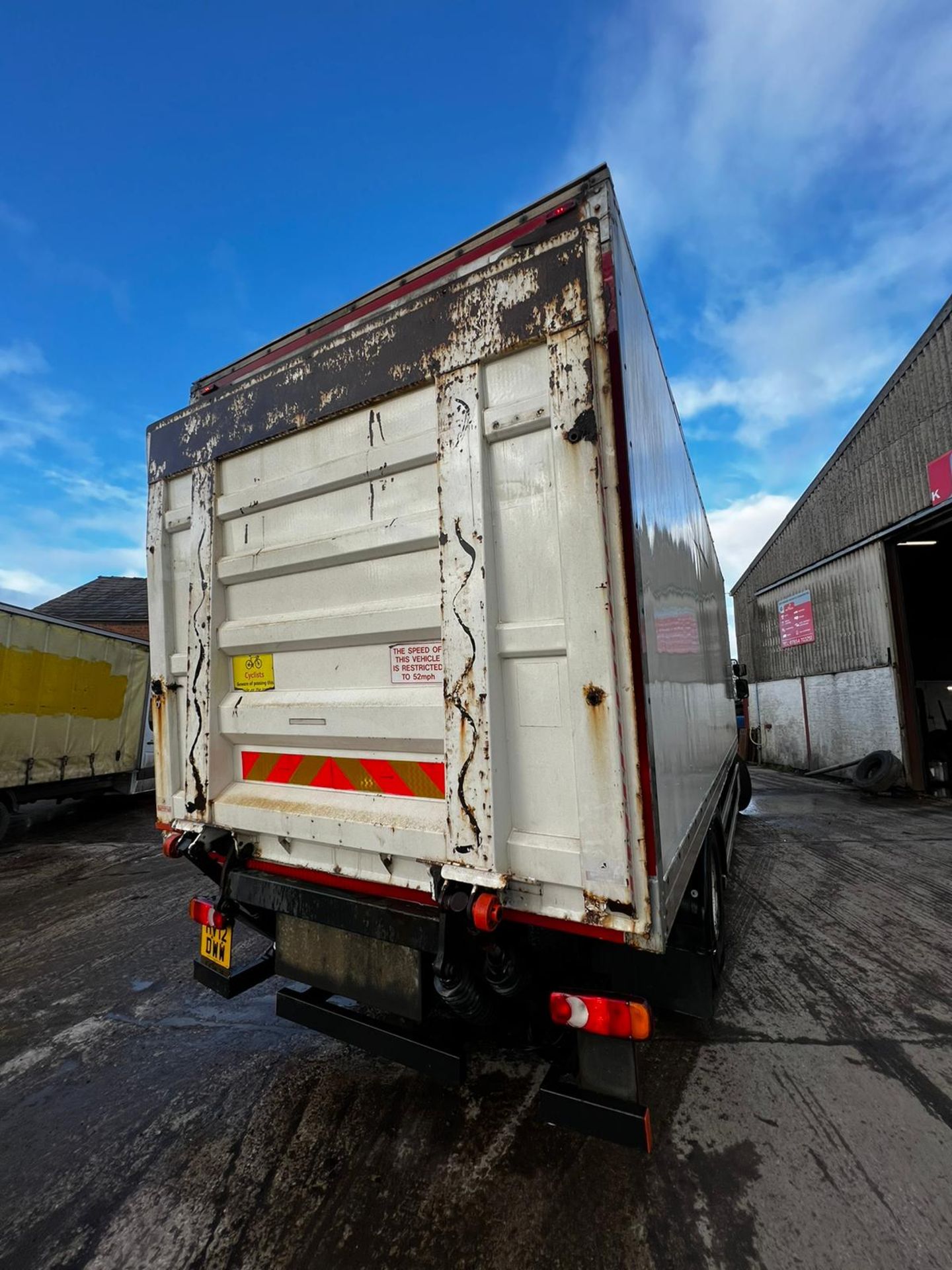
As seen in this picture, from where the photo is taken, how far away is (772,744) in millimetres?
15945

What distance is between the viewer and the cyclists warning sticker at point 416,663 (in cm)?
204

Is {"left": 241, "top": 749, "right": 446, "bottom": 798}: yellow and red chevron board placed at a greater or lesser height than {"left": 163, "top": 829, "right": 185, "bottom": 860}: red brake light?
greater

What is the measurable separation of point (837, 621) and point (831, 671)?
1.15 metres

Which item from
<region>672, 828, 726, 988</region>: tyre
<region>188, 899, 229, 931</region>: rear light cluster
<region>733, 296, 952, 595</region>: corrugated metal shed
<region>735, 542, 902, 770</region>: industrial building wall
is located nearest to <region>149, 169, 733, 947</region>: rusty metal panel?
<region>672, 828, 726, 988</region>: tyre

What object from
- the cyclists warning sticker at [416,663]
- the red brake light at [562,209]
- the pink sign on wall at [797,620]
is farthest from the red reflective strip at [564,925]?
the pink sign on wall at [797,620]

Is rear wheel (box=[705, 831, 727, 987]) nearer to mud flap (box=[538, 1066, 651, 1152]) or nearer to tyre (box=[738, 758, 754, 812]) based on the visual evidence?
mud flap (box=[538, 1066, 651, 1152])

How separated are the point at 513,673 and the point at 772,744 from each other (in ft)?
54.2

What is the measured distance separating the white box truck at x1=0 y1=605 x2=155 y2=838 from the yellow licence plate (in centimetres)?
746

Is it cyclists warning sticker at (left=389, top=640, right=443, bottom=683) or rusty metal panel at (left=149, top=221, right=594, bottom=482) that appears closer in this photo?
rusty metal panel at (left=149, top=221, right=594, bottom=482)

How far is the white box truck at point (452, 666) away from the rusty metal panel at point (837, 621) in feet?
35.3

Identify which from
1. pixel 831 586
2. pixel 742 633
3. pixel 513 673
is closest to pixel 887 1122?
pixel 513 673

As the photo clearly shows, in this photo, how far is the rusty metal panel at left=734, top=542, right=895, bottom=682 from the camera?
36.8 feet

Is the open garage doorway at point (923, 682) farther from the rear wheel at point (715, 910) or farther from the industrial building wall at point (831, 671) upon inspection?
the rear wheel at point (715, 910)

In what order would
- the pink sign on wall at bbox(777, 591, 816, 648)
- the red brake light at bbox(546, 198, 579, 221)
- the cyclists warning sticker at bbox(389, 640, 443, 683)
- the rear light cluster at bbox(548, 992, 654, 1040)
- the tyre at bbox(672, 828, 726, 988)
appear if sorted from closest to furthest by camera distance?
the rear light cluster at bbox(548, 992, 654, 1040), the red brake light at bbox(546, 198, 579, 221), the cyclists warning sticker at bbox(389, 640, 443, 683), the tyre at bbox(672, 828, 726, 988), the pink sign on wall at bbox(777, 591, 816, 648)
